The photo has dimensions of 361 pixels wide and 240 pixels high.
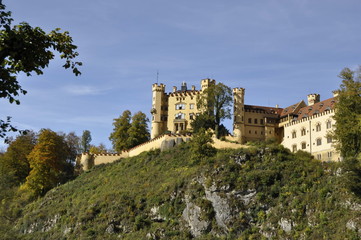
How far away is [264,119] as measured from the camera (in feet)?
245

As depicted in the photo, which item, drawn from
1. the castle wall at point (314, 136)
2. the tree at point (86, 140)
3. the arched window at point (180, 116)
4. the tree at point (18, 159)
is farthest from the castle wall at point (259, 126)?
the tree at point (86, 140)

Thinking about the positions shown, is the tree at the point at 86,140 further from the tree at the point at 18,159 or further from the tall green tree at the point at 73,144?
the tree at the point at 18,159

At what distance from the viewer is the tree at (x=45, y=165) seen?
69.6 metres

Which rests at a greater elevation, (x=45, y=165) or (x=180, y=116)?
(x=180, y=116)

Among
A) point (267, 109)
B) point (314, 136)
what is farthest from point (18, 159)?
point (314, 136)

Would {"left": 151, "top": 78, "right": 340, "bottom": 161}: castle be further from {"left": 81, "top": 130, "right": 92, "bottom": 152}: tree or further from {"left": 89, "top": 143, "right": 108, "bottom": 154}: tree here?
{"left": 81, "top": 130, "right": 92, "bottom": 152}: tree

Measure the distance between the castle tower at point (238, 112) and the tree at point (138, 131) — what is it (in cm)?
1506

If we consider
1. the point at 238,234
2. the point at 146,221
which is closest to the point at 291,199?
the point at 238,234

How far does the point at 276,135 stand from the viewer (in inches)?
2913

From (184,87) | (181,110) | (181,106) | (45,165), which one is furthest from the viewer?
(184,87)

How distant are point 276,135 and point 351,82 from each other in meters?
20.5

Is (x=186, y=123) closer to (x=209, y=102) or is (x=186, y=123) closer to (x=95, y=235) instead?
(x=209, y=102)

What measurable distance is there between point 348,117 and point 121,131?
3832 centimetres

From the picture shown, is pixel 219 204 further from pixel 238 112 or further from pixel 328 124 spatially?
pixel 238 112
